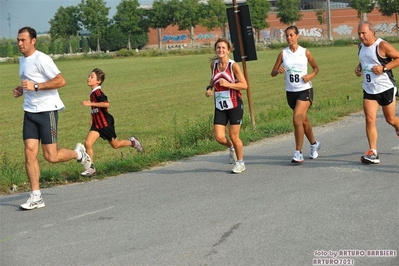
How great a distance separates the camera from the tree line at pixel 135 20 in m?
118

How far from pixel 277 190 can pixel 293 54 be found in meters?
2.98

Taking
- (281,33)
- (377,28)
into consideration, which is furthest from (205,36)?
(377,28)

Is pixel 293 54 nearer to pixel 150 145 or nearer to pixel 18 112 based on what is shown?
pixel 150 145

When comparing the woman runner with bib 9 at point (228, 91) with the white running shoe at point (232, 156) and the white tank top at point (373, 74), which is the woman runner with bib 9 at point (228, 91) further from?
the white tank top at point (373, 74)

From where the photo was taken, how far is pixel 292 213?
7598 millimetres

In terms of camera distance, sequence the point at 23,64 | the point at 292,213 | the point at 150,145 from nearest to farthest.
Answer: the point at 292,213 → the point at 23,64 → the point at 150,145

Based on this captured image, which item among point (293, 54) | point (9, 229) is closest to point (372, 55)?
point (293, 54)

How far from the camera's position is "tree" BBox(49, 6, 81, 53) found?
12388 cm

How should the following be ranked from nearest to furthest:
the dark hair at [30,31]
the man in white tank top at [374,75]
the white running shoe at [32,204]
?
the white running shoe at [32,204]
the dark hair at [30,31]
the man in white tank top at [374,75]

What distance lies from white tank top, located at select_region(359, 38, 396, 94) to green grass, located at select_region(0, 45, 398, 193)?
347cm

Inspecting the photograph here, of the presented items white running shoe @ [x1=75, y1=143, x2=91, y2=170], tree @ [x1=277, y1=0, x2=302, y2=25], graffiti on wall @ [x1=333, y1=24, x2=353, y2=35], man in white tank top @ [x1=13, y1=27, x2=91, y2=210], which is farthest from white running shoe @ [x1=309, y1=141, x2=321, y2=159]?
graffiti on wall @ [x1=333, y1=24, x2=353, y2=35]

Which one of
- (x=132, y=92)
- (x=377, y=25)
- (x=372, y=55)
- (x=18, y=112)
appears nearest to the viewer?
(x=372, y=55)

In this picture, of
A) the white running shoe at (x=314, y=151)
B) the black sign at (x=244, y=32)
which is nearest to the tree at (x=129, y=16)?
the black sign at (x=244, y=32)

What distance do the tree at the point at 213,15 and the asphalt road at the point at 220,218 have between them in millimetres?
107914
